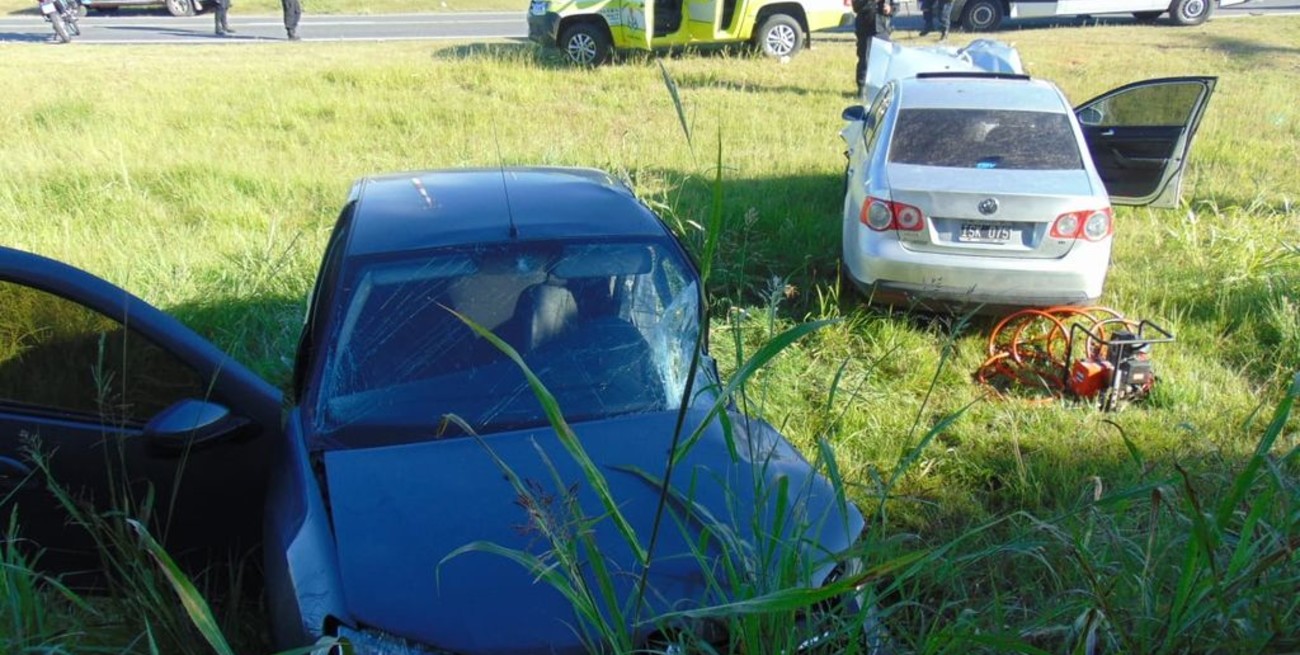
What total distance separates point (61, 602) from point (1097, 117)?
7595 millimetres

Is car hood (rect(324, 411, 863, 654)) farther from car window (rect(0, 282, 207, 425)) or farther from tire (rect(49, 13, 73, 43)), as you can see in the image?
tire (rect(49, 13, 73, 43))

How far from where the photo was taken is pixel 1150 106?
7.55 meters

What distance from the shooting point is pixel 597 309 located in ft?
11.5

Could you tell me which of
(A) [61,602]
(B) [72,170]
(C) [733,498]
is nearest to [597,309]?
(C) [733,498]

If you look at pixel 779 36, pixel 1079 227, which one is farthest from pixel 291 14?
pixel 1079 227

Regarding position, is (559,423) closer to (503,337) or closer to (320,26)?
(503,337)

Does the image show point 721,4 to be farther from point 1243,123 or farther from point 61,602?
point 61,602

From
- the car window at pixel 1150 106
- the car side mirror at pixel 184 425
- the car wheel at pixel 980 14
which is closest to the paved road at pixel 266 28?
the car wheel at pixel 980 14

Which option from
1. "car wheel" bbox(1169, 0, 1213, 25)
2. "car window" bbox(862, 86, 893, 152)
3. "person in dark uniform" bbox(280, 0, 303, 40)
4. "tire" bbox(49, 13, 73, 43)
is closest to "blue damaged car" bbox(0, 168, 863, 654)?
"car window" bbox(862, 86, 893, 152)

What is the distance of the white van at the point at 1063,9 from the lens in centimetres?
2186

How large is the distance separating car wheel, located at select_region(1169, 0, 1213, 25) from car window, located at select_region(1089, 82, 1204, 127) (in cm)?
1731

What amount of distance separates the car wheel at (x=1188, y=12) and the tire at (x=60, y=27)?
24235 millimetres

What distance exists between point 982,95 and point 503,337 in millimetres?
4817

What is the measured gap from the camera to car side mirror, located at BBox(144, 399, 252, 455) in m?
2.89
